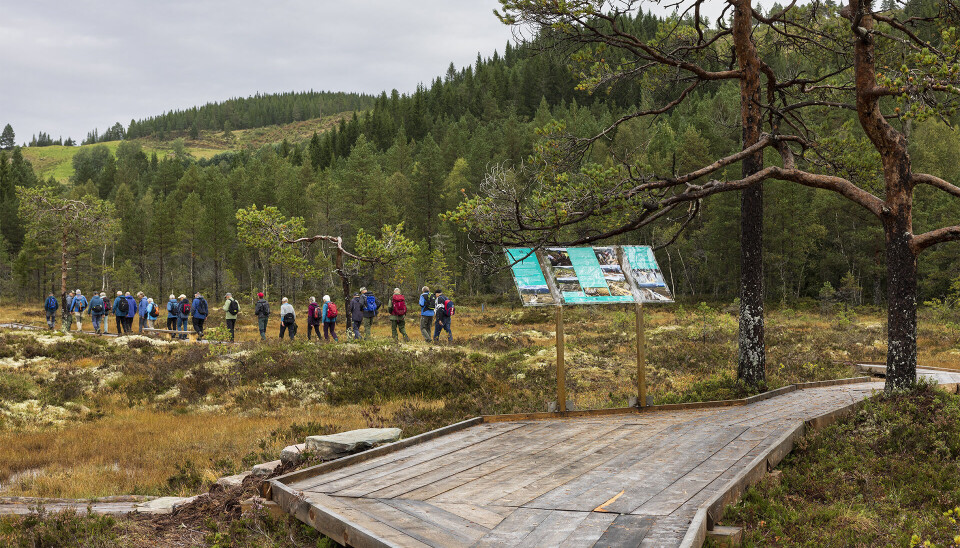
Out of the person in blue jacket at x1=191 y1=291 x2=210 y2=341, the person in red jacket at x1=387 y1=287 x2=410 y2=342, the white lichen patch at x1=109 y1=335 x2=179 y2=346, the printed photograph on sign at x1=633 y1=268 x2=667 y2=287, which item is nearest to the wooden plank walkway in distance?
the printed photograph on sign at x1=633 y1=268 x2=667 y2=287

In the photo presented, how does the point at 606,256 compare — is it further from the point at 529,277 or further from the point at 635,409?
the point at 635,409

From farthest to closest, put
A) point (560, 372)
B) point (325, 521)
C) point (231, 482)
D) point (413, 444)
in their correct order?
point (560, 372)
point (413, 444)
point (231, 482)
point (325, 521)

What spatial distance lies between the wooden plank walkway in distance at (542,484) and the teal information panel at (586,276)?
70.1 inches

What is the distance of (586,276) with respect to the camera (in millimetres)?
9625

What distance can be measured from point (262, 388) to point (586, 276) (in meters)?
8.70

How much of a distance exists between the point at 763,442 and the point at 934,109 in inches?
173

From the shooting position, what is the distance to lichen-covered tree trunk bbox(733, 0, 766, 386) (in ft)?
36.7

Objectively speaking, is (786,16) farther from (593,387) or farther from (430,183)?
(430,183)

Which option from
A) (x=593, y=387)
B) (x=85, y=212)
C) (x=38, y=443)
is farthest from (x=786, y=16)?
(x=85, y=212)

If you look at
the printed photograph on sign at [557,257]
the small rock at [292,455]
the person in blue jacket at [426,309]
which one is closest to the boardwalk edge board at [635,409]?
the printed photograph on sign at [557,257]

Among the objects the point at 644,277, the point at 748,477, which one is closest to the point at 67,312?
the point at 644,277

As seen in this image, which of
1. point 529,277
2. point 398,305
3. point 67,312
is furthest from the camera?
point 67,312

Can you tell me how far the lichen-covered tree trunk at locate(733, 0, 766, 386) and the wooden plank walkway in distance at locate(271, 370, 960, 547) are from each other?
2.29 metres

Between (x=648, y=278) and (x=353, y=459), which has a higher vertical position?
(x=648, y=278)
